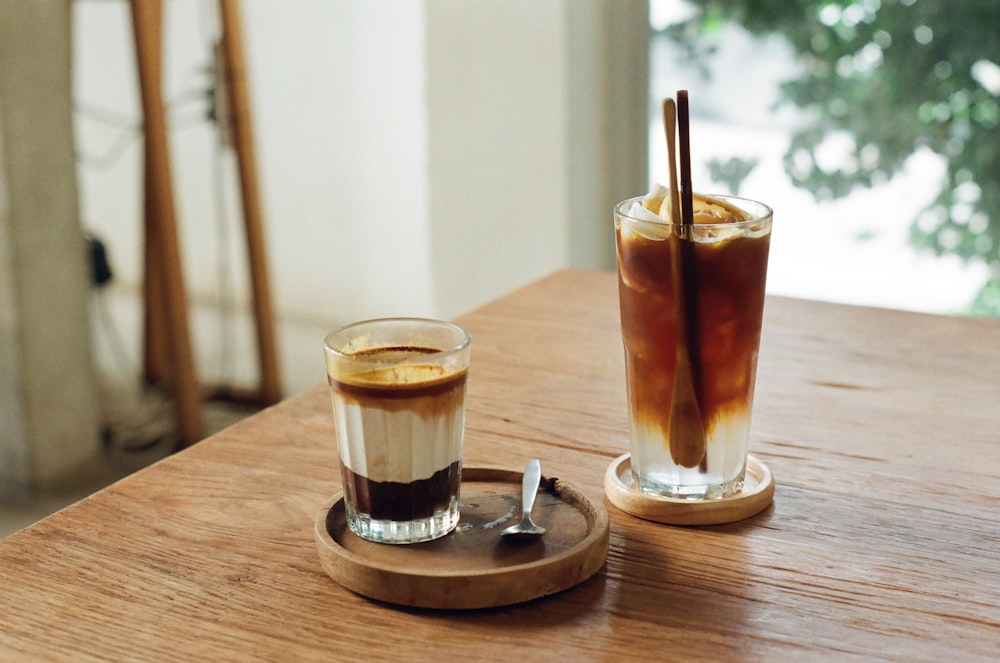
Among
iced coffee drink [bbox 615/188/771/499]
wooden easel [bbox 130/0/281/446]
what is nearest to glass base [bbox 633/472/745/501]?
iced coffee drink [bbox 615/188/771/499]

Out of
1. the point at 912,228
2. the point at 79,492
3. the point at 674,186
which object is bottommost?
the point at 79,492

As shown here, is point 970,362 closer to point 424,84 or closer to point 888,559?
point 888,559

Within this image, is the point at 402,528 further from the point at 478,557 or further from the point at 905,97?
the point at 905,97

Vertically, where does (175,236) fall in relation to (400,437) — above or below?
below

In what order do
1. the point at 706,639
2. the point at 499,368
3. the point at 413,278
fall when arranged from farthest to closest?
the point at 413,278, the point at 499,368, the point at 706,639

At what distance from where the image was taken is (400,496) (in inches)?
27.4

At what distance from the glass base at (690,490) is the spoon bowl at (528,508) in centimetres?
8

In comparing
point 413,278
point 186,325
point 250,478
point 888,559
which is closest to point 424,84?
point 413,278

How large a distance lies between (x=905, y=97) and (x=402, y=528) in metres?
2.00

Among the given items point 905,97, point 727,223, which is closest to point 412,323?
point 727,223

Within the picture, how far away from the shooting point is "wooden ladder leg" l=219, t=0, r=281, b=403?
240 cm

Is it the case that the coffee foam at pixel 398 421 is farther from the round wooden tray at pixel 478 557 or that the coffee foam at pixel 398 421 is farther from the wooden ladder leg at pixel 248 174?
the wooden ladder leg at pixel 248 174

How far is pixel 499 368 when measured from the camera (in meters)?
1.07

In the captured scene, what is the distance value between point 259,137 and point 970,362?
248 centimetres
